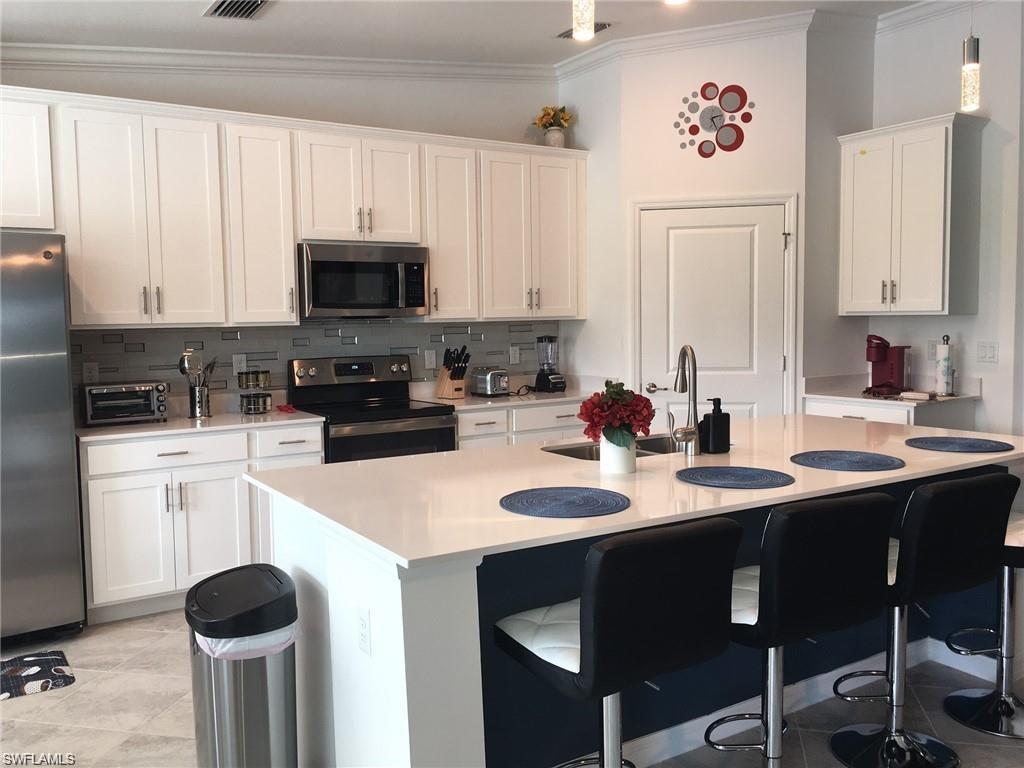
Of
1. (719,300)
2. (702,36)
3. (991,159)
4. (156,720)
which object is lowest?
(156,720)

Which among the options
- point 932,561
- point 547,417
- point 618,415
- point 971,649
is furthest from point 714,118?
point 932,561

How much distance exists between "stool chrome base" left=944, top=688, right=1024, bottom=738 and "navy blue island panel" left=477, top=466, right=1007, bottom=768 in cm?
36

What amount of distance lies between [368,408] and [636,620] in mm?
3032

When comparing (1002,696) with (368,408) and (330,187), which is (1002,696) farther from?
(330,187)

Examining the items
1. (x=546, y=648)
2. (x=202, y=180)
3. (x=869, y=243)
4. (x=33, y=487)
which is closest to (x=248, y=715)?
(x=546, y=648)

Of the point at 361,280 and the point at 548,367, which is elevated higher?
the point at 361,280

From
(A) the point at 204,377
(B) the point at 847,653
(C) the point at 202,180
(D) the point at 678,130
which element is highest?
(D) the point at 678,130

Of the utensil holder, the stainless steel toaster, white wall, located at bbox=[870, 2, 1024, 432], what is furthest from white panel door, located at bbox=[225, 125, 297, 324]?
white wall, located at bbox=[870, 2, 1024, 432]

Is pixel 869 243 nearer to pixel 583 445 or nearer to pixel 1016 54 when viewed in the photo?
pixel 1016 54

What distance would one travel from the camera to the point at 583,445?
10.3 feet

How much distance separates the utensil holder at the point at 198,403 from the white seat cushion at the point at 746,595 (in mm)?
2885

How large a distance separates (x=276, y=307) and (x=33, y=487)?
1.41 metres

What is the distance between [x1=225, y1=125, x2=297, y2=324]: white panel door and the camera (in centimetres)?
420

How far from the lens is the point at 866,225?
468 centimetres
